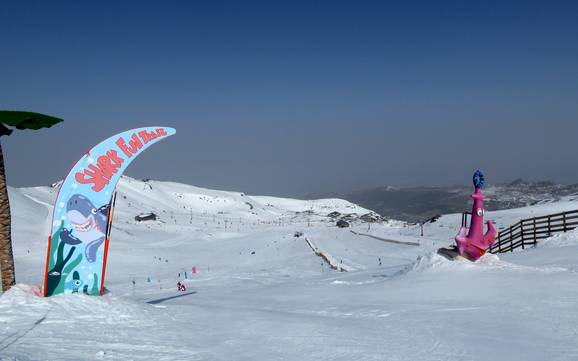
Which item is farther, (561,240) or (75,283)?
(561,240)

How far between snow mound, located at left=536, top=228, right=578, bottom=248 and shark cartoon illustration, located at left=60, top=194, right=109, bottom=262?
1811 cm

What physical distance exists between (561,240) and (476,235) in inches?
389

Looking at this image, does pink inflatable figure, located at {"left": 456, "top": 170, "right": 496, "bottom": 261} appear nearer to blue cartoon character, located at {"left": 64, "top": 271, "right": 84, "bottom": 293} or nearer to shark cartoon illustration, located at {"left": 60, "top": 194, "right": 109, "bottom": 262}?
shark cartoon illustration, located at {"left": 60, "top": 194, "right": 109, "bottom": 262}

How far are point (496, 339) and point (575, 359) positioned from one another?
1133 mm

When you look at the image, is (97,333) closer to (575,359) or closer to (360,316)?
(360,316)

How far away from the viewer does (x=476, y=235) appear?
41.0 feet

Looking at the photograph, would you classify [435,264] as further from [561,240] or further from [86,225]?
[561,240]

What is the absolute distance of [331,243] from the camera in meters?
44.8

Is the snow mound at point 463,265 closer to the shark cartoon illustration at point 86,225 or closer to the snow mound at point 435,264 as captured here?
the snow mound at point 435,264

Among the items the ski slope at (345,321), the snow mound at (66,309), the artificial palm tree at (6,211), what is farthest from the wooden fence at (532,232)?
the artificial palm tree at (6,211)

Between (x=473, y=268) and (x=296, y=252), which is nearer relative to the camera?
(x=473, y=268)

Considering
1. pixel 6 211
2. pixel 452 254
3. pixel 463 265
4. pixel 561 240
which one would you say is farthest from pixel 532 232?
pixel 6 211

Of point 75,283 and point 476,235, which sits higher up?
point 476,235

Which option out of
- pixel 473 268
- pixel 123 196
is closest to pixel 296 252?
pixel 473 268
